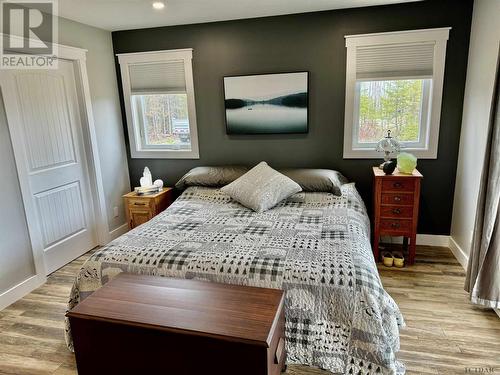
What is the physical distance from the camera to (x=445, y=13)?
3.03m

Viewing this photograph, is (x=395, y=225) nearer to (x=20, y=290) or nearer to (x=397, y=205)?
(x=397, y=205)

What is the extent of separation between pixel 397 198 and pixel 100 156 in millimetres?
3181

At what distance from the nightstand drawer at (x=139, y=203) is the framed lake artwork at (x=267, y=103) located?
4.00ft

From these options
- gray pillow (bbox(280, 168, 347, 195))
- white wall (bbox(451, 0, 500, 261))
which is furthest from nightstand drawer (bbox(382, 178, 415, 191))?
white wall (bbox(451, 0, 500, 261))

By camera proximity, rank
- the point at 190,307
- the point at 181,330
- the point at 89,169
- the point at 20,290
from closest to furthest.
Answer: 1. the point at 181,330
2. the point at 190,307
3. the point at 20,290
4. the point at 89,169

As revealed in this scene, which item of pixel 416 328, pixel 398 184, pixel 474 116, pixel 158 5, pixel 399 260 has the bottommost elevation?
pixel 416 328

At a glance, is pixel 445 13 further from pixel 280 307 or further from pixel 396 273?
pixel 280 307

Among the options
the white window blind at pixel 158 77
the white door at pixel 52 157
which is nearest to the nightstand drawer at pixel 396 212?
the white window blind at pixel 158 77

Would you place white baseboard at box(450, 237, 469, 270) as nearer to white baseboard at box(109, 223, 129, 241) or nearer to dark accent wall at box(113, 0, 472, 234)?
dark accent wall at box(113, 0, 472, 234)

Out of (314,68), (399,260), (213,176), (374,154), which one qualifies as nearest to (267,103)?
(314,68)

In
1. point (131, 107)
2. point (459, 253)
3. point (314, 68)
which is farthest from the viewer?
point (131, 107)

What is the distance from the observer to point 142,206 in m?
3.55

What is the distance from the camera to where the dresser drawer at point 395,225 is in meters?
3.08

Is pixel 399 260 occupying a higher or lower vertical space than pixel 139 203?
lower
